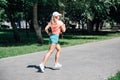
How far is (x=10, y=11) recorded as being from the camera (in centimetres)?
2527

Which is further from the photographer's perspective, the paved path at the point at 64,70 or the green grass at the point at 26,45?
the green grass at the point at 26,45

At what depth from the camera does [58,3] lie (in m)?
22.0

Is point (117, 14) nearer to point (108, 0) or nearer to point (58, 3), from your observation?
point (108, 0)

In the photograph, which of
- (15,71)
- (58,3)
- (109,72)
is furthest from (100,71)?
(58,3)

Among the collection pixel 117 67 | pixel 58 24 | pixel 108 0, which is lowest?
pixel 117 67

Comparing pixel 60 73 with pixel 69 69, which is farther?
pixel 69 69

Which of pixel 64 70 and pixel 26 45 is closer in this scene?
pixel 64 70

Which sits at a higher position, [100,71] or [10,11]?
[10,11]

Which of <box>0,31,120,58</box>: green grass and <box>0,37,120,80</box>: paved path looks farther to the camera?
<box>0,31,120,58</box>: green grass

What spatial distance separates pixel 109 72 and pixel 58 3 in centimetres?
1278

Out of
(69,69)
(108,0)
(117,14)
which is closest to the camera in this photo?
(69,69)

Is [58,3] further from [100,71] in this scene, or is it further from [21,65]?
[100,71]

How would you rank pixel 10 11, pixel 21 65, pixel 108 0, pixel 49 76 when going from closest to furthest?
pixel 49 76 → pixel 21 65 → pixel 10 11 → pixel 108 0

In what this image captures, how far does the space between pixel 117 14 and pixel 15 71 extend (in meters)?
32.6
